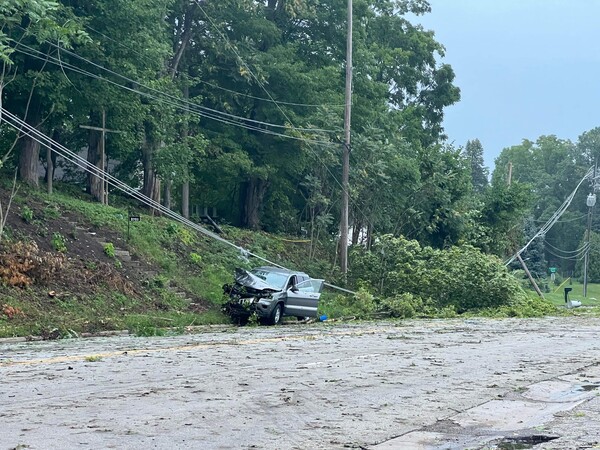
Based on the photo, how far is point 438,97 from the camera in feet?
214

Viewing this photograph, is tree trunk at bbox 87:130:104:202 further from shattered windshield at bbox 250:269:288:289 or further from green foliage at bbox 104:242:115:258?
shattered windshield at bbox 250:269:288:289

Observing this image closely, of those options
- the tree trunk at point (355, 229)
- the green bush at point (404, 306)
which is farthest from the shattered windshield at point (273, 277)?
the tree trunk at point (355, 229)

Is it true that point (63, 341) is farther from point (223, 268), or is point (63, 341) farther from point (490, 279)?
point (490, 279)

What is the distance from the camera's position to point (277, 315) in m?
29.5

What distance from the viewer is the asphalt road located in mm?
9000

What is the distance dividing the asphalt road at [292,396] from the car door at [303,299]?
418 inches

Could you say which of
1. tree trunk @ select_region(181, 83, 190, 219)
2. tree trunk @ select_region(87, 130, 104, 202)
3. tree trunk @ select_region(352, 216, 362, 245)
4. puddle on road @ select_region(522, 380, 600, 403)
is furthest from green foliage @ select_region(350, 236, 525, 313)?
puddle on road @ select_region(522, 380, 600, 403)

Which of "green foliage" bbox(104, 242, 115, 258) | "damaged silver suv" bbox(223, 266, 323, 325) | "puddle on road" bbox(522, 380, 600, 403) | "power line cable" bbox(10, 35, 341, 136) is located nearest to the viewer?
"puddle on road" bbox(522, 380, 600, 403)

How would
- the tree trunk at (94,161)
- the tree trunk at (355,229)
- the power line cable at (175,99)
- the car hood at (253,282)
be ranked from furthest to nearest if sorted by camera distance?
1. the tree trunk at (355,229)
2. the tree trunk at (94,161)
3. the power line cable at (175,99)
4. the car hood at (253,282)

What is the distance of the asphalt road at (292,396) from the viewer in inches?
354

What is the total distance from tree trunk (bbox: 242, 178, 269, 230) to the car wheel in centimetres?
1745

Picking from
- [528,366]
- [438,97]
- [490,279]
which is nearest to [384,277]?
[490,279]

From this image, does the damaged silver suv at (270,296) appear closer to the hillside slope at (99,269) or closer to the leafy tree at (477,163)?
the hillside slope at (99,269)

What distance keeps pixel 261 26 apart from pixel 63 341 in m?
25.1
